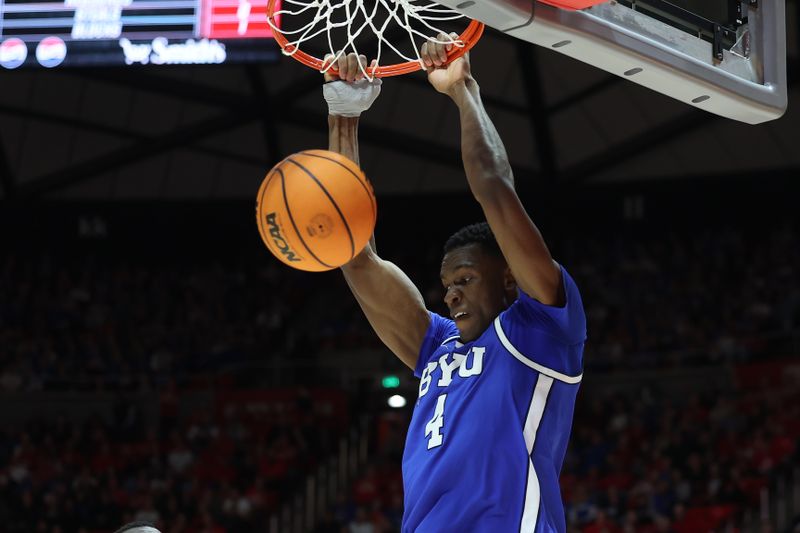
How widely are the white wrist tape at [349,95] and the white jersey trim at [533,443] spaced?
1.45 meters

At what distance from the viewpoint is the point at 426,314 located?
4.05m

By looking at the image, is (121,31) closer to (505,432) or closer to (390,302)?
(390,302)

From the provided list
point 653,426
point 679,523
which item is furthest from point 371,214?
point 653,426

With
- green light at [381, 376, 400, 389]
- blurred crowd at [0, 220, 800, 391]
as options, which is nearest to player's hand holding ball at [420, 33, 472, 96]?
green light at [381, 376, 400, 389]

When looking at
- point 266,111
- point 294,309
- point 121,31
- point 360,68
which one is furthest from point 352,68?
point 294,309

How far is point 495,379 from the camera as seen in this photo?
11.3 ft

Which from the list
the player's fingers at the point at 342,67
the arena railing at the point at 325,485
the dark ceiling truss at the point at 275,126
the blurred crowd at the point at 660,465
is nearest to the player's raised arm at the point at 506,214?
the player's fingers at the point at 342,67

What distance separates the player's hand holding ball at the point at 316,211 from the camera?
11.9 feet

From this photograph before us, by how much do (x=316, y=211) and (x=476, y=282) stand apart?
55 centimetres

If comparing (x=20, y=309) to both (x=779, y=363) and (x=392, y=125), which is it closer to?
(x=392, y=125)

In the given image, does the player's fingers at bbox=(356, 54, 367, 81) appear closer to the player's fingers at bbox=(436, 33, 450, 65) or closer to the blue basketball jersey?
the player's fingers at bbox=(436, 33, 450, 65)

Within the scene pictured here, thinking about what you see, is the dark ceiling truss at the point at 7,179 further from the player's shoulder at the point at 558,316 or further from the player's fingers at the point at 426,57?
the player's shoulder at the point at 558,316

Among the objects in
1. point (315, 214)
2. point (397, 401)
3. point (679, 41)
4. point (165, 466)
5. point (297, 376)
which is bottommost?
point (315, 214)

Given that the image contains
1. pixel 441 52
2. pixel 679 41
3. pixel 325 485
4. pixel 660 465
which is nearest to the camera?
pixel 679 41
